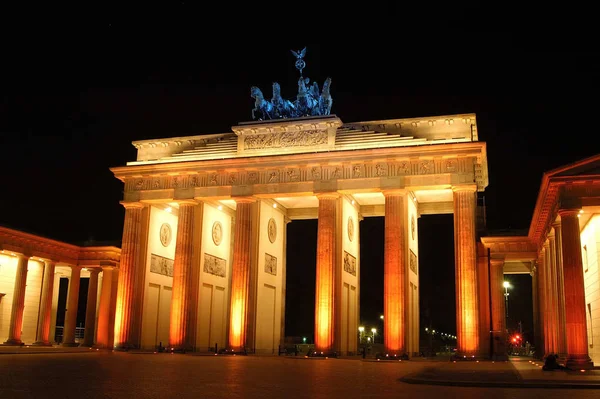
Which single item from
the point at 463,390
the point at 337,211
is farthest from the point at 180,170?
the point at 463,390

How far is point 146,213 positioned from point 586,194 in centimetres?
3153

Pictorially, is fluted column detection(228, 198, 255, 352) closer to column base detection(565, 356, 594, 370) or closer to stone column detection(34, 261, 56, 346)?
stone column detection(34, 261, 56, 346)

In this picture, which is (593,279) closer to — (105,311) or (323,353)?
(323,353)

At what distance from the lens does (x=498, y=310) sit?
40.9m

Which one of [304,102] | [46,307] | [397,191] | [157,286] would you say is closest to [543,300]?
[397,191]

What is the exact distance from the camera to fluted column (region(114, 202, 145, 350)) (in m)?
45.7

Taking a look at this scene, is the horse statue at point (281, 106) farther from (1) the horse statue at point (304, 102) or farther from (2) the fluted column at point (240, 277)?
(2) the fluted column at point (240, 277)

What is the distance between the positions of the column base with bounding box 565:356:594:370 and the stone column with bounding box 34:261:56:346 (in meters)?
41.3

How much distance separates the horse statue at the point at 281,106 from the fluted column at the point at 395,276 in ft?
31.7

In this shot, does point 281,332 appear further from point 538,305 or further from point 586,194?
point 586,194

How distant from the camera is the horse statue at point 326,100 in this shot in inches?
1811

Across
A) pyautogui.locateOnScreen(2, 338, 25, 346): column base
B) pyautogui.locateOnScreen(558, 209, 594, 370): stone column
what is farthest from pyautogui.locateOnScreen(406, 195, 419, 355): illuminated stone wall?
pyautogui.locateOnScreen(2, 338, 25, 346): column base

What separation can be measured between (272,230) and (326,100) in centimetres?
1025

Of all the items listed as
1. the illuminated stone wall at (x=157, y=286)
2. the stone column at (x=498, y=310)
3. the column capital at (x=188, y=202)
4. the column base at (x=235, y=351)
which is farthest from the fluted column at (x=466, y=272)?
A: the illuminated stone wall at (x=157, y=286)
